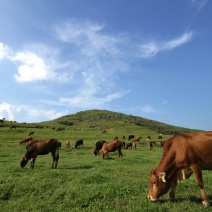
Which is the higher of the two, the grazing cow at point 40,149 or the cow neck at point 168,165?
the grazing cow at point 40,149

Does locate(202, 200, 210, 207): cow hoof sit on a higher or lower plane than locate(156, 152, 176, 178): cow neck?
lower

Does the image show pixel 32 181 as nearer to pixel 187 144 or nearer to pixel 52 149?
pixel 187 144

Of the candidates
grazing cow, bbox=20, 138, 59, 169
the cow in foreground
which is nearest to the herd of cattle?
the cow in foreground

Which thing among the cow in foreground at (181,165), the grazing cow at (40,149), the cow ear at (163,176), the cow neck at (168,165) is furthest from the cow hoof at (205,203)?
the grazing cow at (40,149)

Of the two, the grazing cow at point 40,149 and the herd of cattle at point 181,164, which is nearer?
the herd of cattle at point 181,164

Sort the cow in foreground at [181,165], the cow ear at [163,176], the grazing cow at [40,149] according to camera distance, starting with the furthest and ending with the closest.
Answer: the grazing cow at [40,149] < the cow in foreground at [181,165] < the cow ear at [163,176]

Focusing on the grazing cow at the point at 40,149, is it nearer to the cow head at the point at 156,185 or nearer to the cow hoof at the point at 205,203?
the cow head at the point at 156,185

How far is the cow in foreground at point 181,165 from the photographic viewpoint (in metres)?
9.34

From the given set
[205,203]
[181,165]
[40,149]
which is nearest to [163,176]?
[181,165]

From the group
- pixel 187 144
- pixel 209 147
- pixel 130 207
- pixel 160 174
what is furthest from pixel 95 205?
pixel 209 147

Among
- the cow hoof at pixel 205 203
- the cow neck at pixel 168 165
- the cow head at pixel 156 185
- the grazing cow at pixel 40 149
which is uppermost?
the grazing cow at pixel 40 149

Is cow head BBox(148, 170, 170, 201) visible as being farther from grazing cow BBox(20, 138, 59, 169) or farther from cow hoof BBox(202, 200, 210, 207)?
grazing cow BBox(20, 138, 59, 169)

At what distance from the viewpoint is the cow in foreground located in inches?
368

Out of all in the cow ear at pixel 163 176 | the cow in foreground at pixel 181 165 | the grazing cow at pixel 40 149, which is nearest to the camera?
the cow ear at pixel 163 176
